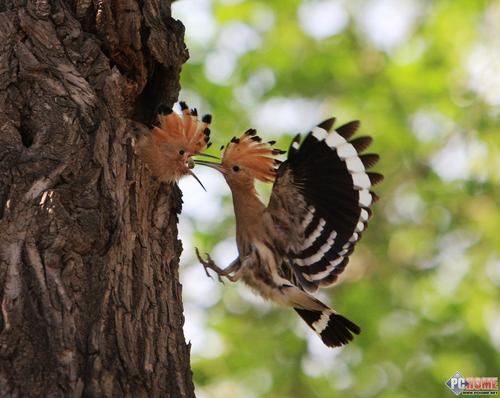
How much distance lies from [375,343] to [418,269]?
101 centimetres

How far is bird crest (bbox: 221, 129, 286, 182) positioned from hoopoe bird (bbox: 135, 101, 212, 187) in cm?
40

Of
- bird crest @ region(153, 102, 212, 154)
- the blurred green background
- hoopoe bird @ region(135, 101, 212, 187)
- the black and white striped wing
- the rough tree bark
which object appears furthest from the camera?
the blurred green background

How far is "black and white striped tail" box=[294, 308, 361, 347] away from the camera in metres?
4.89

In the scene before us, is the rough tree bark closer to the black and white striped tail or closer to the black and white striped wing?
the black and white striped wing

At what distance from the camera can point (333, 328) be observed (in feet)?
16.3

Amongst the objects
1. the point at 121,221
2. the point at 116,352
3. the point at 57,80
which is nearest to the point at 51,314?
the point at 116,352

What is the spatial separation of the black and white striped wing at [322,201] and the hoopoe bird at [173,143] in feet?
1.68

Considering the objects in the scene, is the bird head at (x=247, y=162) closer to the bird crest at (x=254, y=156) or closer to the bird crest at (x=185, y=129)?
the bird crest at (x=254, y=156)

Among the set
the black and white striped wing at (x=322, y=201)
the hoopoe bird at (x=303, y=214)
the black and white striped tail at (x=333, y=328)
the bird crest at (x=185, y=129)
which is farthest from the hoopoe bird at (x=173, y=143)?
the black and white striped tail at (x=333, y=328)

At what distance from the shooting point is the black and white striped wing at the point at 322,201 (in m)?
4.41

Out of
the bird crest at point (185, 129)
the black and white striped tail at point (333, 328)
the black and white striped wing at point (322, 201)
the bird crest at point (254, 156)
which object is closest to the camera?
the bird crest at point (185, 129)

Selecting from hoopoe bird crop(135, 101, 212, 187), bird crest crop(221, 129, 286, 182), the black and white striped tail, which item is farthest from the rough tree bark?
the black and white striped tail

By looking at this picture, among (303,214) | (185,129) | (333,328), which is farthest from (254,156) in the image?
(333,328)

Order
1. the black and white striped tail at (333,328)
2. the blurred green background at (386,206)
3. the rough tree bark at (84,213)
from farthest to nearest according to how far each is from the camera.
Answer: the blurred green background at (386,206) → the black and white striped tail at (333,328) → the rough tree bark at (84,213)
